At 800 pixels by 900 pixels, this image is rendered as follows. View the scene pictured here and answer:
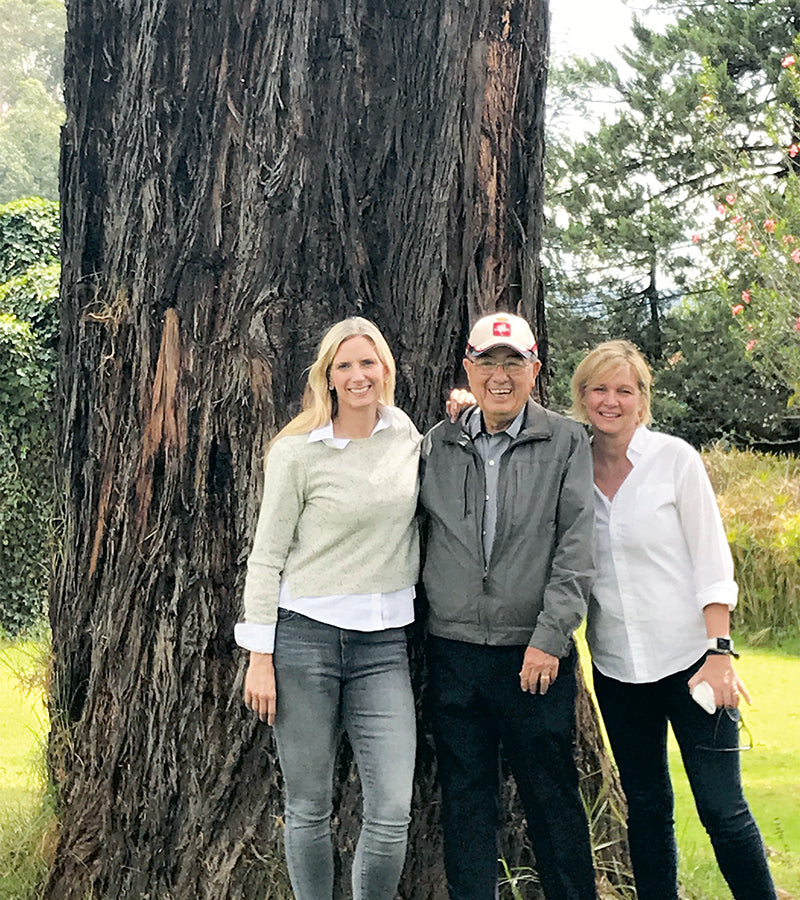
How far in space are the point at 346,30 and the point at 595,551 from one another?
1.67 m

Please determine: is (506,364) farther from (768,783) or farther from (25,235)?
(25,235)

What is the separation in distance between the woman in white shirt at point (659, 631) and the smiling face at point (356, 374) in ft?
1.92

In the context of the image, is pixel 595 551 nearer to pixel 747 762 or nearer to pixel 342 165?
pixel 342 165

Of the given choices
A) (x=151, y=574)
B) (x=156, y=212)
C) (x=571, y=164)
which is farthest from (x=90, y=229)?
(x=571, y=164)

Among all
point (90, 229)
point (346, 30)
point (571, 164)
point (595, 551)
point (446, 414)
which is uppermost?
point (571, 164)

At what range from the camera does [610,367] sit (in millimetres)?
3041

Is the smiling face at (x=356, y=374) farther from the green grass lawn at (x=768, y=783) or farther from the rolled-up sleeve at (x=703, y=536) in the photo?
the green grass lawn at (x=768, y=783)

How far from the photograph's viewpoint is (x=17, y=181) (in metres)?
36.3

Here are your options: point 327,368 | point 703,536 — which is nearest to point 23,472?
point 327,368

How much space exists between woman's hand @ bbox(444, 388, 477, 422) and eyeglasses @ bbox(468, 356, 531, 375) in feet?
0.71

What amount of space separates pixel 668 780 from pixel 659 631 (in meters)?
0.44

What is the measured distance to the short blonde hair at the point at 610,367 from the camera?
3.04 m

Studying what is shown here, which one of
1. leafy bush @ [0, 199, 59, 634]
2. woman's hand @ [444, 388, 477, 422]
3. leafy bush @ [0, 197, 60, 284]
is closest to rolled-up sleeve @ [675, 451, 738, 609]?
woman's hand @ [444, 388, 477, 422]

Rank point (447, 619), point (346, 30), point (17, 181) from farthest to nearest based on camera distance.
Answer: point (17, 181)
point (346, 30)
point (447, 619)
